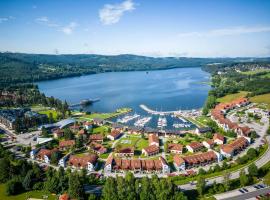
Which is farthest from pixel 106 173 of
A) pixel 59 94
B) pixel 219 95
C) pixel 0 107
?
pixel 59 94

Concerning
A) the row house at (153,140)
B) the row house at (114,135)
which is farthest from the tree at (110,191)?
the row house at (114,135)

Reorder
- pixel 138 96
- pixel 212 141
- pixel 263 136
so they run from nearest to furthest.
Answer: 1. pixel 212 141
2. pixel 263 136
3. pixel 138 96

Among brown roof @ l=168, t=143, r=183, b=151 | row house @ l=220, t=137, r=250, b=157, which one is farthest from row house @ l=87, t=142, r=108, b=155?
row house @ l=220, t=137, r=250, b=157

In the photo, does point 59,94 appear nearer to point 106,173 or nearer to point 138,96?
point 138,96

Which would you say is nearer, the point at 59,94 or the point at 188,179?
the point at 188,179

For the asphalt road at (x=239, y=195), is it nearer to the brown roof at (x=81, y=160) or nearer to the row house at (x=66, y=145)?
the brown roof at (x=81, y=160)
